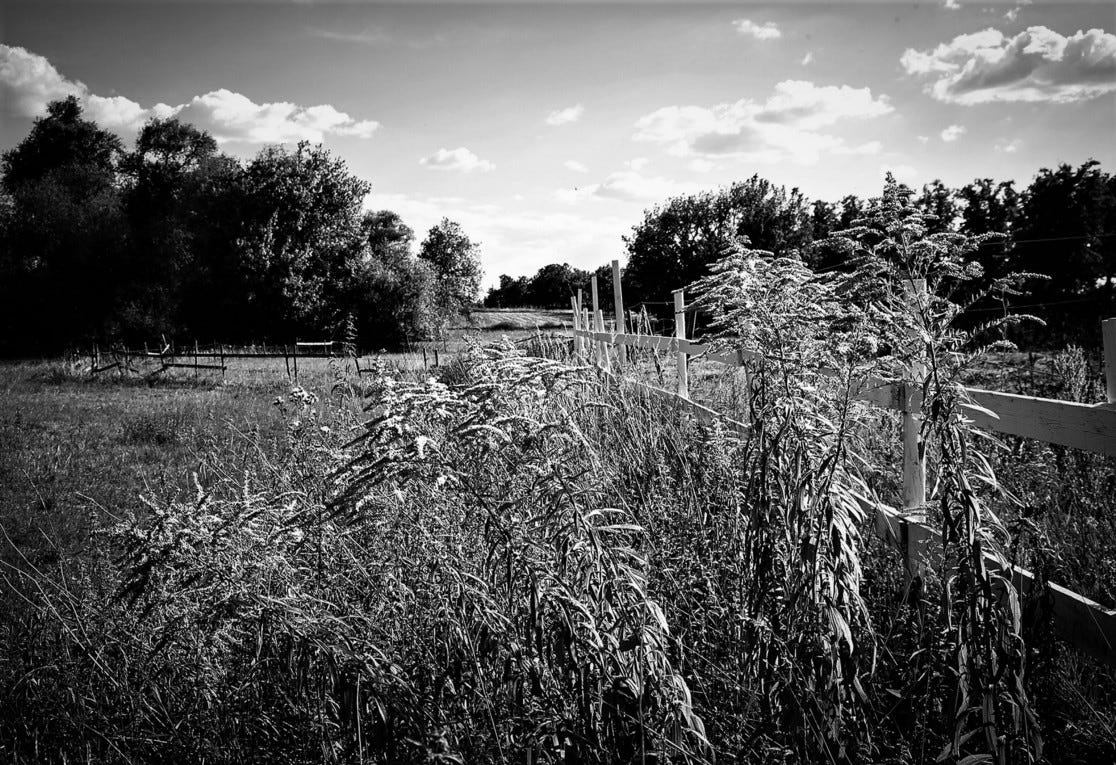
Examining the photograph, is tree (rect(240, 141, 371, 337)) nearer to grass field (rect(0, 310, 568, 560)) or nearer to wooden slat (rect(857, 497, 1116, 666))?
grass field (rect(0, 310, 568, 560))

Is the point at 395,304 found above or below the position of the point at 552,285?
below

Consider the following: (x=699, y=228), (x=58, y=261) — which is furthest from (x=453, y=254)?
(x=58, y=261)

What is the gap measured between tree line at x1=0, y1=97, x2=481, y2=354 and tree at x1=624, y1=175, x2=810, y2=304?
60.5ft

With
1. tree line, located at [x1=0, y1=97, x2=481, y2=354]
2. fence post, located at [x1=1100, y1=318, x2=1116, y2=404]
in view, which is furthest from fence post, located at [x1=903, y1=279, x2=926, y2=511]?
tree line, located at [x1=0, y1=97, x2=481, y2=354]

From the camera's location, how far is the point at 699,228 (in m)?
54.2

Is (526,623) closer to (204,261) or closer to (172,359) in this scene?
(172,359)

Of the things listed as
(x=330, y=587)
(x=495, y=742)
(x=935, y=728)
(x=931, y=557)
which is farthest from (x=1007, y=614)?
(x=330, y=587)

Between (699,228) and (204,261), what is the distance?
119 feet

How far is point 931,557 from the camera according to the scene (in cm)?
295

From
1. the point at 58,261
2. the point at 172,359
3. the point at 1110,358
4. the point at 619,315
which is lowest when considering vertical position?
the point at 172,359

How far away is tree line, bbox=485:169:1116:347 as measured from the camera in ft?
26.0

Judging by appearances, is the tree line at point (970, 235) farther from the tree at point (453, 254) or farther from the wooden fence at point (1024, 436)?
the tree at point (453, 254)

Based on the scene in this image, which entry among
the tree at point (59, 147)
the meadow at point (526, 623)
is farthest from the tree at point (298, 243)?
the meadow at point (526, 623)

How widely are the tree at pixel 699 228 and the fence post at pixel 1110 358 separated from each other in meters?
49.3
